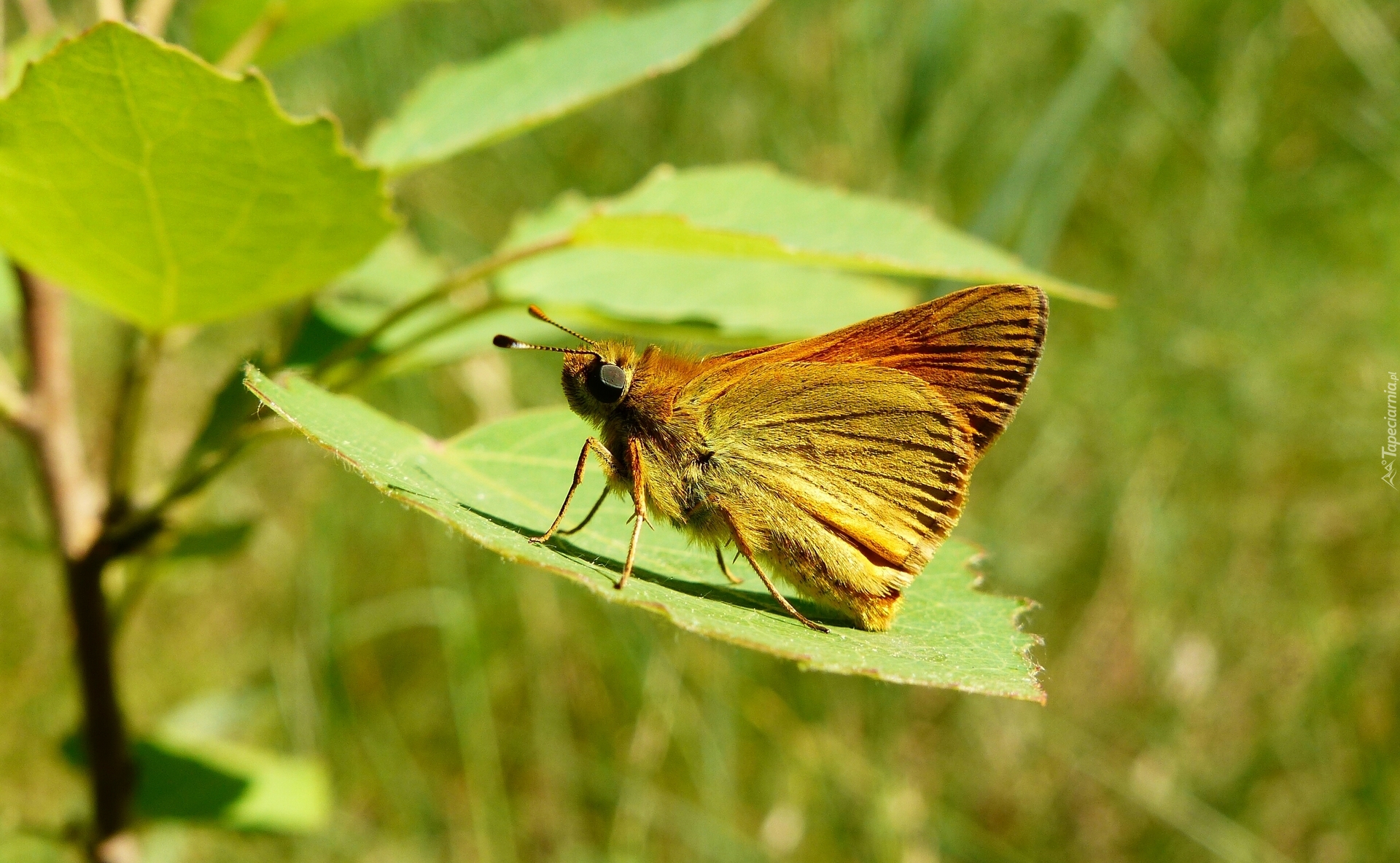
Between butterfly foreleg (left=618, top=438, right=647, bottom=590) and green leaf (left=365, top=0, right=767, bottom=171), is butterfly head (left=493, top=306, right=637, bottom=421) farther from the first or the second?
green leaf (left=365, top=0, right=767, bottom=171)

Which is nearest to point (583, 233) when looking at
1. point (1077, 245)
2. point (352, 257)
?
point (352, 257)

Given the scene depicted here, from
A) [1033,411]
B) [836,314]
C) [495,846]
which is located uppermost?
[1033,411]

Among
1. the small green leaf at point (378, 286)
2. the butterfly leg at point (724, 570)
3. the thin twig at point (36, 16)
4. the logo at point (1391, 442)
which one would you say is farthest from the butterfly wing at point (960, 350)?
the logo at point (1391, 442)

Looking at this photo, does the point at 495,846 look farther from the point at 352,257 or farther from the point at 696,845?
the point at 352,257

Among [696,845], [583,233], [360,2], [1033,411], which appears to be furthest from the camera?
[1033,411]

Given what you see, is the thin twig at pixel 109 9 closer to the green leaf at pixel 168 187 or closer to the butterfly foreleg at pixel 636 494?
the green leaf at pixel 168 187

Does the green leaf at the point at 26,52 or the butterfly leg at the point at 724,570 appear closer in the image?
the green leaf at the point at 26,52
